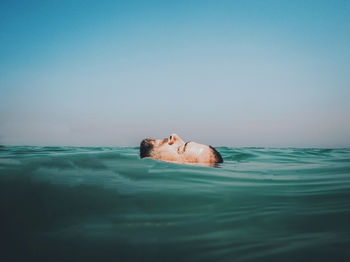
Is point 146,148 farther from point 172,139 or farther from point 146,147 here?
point 172,139

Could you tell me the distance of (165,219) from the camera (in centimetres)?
194

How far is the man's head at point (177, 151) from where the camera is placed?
18.5 ft

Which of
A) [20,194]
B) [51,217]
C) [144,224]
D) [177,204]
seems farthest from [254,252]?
[20,194]

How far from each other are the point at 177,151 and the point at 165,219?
380 cm

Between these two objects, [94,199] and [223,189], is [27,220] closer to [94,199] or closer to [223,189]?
[94,199]

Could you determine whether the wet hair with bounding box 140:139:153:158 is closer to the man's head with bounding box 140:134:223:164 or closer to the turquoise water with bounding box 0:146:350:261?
the man's head with bounding box 140:134:223:164

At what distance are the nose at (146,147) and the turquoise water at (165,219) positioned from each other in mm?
2661

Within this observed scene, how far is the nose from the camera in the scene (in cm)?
605

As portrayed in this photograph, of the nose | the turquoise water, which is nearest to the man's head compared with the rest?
the nose

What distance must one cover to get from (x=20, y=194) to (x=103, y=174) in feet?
3.99

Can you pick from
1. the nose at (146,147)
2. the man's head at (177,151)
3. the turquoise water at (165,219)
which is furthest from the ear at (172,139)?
the turquoise water at (165,219)

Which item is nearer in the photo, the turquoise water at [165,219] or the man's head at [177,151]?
the turquoise water at [165,219]

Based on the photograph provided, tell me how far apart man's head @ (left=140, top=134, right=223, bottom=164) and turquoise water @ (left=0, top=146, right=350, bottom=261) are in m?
2.23

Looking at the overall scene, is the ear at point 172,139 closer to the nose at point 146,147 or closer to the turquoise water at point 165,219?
the nose at point 146,147
